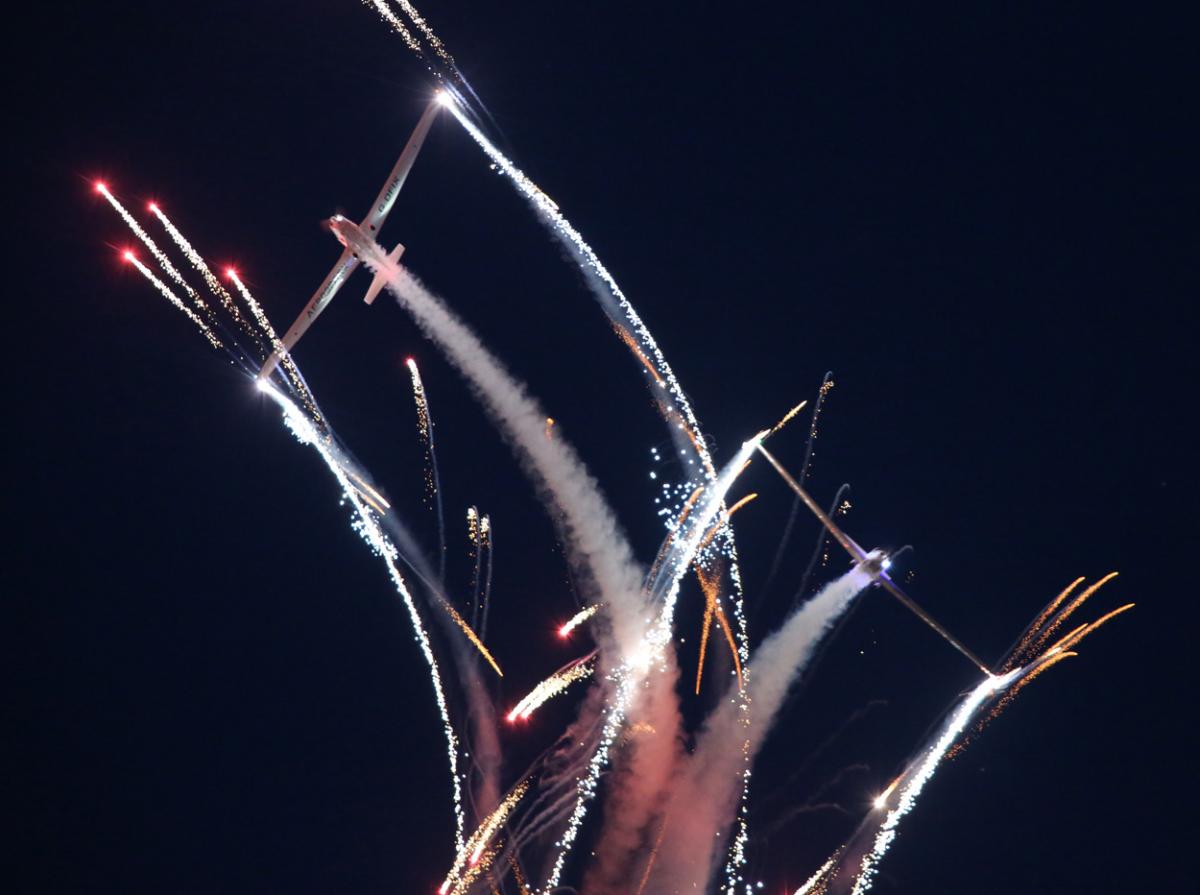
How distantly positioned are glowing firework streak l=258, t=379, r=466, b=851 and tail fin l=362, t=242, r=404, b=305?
139cm

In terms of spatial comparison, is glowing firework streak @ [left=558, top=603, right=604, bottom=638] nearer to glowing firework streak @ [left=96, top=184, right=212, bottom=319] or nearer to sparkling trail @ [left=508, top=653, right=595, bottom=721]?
sparkling trail @ [left=508, top=653, right=595, bottom=721]

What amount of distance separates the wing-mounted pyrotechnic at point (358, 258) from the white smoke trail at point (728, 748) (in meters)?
5.70

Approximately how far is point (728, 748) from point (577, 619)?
6.77 ft

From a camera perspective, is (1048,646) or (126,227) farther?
(1048,646)

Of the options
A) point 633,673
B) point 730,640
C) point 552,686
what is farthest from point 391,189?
point 730,640

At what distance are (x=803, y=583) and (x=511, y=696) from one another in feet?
10.5

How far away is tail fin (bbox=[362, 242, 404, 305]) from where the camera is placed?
9.84 m

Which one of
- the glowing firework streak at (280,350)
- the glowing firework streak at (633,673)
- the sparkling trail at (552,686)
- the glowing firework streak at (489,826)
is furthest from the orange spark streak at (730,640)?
the glowing firework streak at (280,350)

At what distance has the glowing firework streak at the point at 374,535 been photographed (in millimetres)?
9242

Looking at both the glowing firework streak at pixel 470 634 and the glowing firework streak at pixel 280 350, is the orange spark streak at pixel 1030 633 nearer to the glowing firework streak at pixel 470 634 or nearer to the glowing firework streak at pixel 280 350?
the glowing firework streak at pixel 470 634

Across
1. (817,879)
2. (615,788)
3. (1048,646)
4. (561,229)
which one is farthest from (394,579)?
(1048,646)

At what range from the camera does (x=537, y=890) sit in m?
8.84

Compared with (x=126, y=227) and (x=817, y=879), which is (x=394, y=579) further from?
(x=817, y=879)

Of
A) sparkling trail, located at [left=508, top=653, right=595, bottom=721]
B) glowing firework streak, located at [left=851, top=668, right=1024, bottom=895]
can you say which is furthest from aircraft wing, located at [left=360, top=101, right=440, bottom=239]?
glowing firework streak, located at [left=851, top=668, right=1024, bottom=895]
